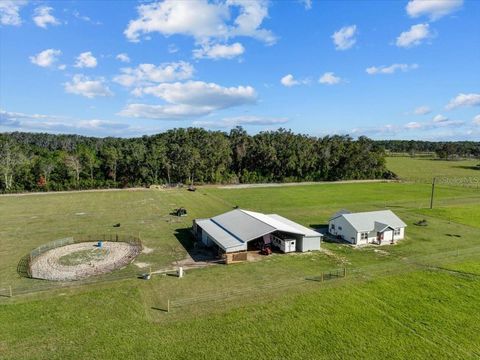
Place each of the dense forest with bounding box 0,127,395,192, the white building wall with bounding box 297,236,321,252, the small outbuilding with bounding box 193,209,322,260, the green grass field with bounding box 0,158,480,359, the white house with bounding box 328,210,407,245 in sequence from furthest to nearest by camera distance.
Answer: the dense forest with bounding box 0,127,395,192
the white house with bounding box 328,210,407,245
the white building wall with bounding box 297,236,321,252
the small outbuilding with bounding box 193,209,322,260
the green grass field with bounding box 0,158,480,359

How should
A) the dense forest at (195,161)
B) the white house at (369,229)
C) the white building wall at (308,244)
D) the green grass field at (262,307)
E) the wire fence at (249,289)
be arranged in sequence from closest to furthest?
1. the green grass field at (262,307)
2. the wire fence at (249,289)
3. the white building wall at (308,244)
4. the white house at (369,229)
5. the dense forest at (195,161)

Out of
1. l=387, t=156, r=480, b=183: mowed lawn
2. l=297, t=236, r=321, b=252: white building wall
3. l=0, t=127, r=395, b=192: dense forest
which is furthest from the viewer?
l=387, t=156, r=480, b=183: mowed lawn

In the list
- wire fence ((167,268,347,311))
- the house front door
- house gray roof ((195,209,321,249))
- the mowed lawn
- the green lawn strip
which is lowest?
the green lawn strip

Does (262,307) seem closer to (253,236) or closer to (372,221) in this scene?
(253,236)

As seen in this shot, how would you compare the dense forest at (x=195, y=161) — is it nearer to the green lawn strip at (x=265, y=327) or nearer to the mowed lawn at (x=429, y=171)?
the mowed lawn at (x=429, y=171)

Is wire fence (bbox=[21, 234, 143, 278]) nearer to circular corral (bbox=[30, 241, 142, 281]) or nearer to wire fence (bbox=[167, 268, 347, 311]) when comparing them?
circular corral (bbox=[30, 241, 142, 281])

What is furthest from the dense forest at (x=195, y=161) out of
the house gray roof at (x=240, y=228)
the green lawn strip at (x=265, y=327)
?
the green lawn strip at (x=265, y=327)

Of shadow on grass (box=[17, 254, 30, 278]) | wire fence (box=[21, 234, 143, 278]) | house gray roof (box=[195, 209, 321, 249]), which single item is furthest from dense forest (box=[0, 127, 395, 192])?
house gray roof (box=[195, 209, 321, 249])

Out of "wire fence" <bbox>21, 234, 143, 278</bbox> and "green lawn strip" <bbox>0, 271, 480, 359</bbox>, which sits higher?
"wire fence" <bbox>21, 234, 143, 278</bbox>
